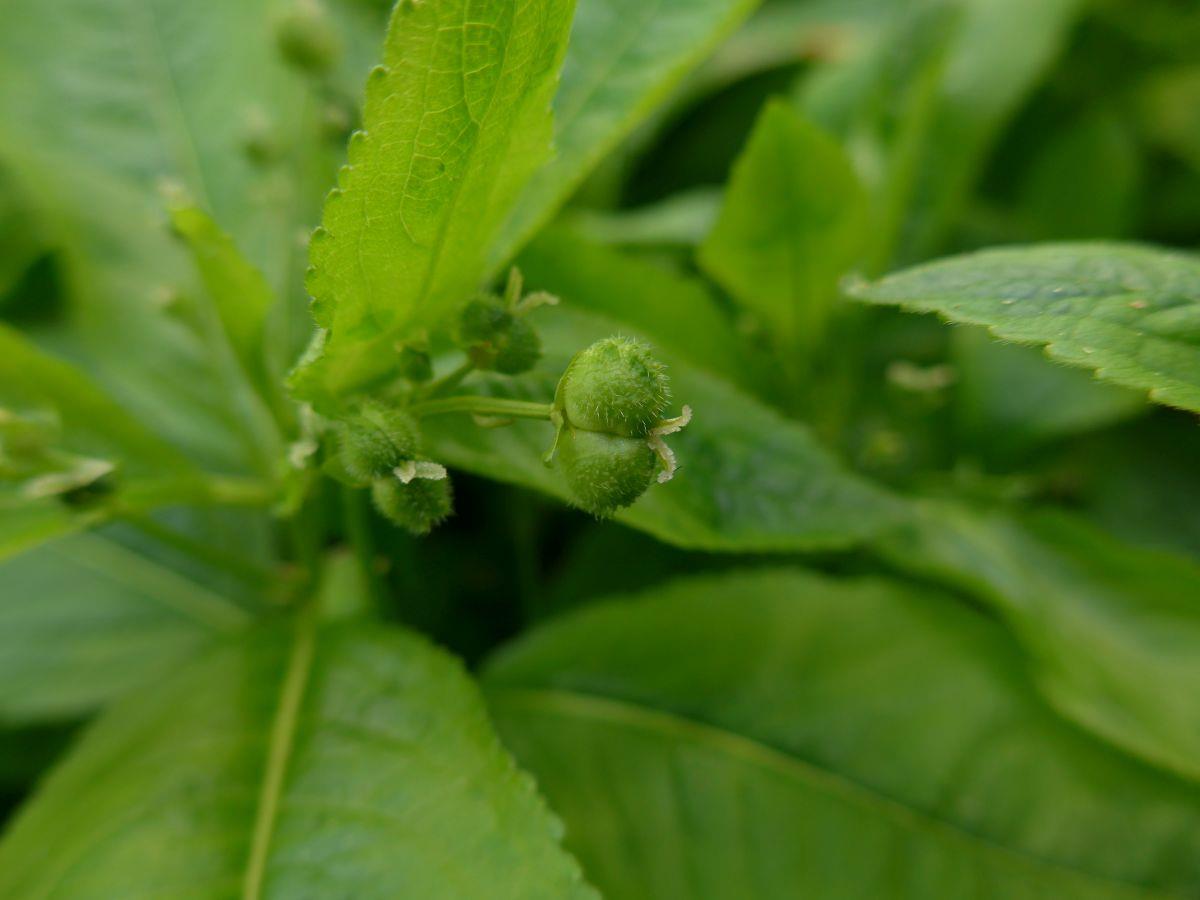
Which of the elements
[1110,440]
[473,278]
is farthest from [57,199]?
[1110,440]

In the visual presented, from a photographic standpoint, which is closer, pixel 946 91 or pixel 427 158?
pixel 427 158

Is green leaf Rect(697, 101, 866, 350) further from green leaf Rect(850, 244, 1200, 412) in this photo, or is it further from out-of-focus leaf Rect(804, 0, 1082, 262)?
green leaf Rect(850, 244, 1200, 412)

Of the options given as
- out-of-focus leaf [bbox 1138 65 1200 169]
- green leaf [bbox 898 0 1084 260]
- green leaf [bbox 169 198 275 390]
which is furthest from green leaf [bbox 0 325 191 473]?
out-of-focus leaf [bbox 1138 65 1200 169]

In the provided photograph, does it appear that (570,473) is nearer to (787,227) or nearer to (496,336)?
(496,336)

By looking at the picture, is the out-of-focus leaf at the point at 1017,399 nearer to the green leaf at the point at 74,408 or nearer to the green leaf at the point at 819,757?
the green leaf at the point at 819,757

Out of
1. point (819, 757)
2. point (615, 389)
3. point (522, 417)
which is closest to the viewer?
point (615, 389)

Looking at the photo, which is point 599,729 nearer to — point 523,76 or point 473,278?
point 473,278

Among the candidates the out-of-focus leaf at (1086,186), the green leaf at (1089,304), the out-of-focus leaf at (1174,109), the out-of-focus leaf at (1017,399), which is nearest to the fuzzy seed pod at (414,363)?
the green leaf at (1089,304)

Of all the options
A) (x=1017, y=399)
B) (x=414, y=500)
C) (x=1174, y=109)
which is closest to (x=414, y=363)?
(x=414, y=500)
